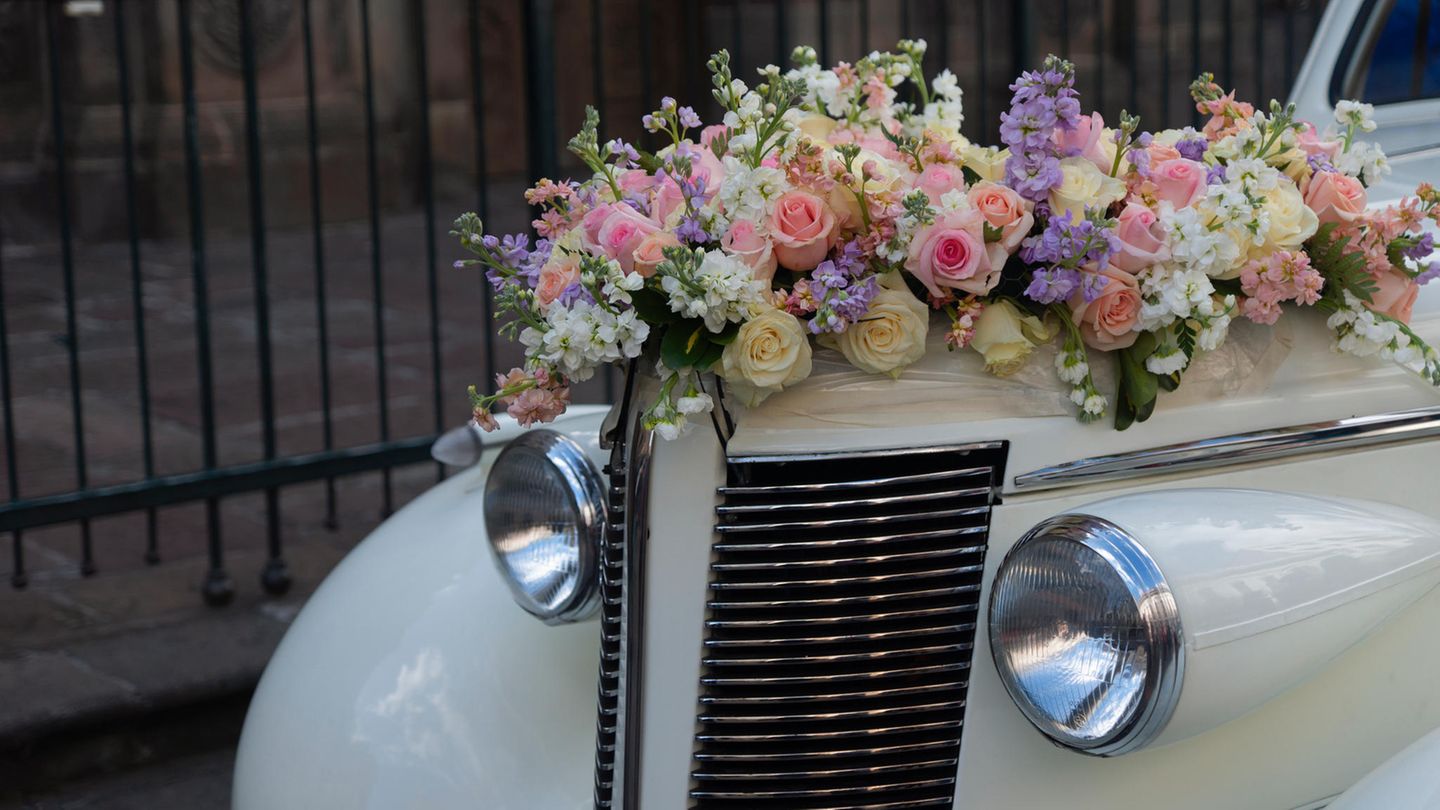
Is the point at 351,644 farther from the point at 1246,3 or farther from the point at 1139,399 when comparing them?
the point at 1246,3

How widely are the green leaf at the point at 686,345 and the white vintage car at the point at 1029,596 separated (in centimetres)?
9

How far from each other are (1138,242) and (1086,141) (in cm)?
17

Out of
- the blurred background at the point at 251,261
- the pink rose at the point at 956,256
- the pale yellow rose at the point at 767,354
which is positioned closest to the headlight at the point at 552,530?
the pale yellow rose at the point at 767,354

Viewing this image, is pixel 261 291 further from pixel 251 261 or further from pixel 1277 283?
pixel 251 261

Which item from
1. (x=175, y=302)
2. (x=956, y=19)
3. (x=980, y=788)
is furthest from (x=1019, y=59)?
(x=956, y=19)

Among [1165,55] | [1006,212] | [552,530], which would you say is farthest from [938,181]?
[1165,55]

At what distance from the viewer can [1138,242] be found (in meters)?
1.82

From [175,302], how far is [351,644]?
259 inches

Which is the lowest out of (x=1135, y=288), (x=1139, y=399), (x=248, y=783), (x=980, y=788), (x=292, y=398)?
(x=292, y=398)

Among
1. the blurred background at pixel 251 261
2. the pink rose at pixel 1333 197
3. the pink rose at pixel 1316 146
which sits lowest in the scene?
the blurred background at pixel 251 261

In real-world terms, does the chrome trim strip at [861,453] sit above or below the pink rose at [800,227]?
below

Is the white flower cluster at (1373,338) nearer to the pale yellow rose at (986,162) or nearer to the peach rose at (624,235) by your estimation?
the pale yellow rose at (986,162)

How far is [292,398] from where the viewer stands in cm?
673

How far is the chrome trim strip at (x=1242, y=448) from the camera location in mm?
1819
